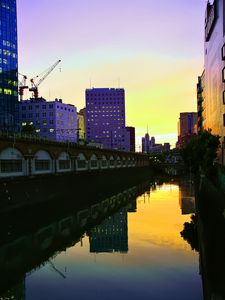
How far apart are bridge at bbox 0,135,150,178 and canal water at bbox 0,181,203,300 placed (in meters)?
15.4

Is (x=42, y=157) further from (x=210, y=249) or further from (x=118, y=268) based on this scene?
(x=210, y=249)

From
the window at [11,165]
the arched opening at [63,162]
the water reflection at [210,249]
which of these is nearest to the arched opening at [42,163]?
the arched opening at [63,162]

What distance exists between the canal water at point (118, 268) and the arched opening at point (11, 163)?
14.1 metres

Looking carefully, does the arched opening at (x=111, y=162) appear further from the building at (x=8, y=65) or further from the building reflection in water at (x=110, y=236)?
the building reflection in water at (x=110, y=236)

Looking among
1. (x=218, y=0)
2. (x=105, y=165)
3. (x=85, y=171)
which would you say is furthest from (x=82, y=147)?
(x=218, y=0)

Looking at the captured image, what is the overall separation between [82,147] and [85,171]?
5.76m

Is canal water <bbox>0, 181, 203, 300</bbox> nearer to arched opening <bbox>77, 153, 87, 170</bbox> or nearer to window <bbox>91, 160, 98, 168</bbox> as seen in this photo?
arched opening <bbox>77, 153, 87, 170</bbox>

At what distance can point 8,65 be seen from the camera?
546ft

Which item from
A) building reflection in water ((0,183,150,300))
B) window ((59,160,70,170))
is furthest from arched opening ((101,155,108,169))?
building reflection in water ((0,183,150,300))

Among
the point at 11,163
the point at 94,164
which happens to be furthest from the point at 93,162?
the point at 11,163

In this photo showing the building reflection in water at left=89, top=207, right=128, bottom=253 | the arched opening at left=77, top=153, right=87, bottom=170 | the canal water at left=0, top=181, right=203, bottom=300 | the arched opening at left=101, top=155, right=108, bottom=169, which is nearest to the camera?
the canal water at left=0, top=181, right=203, bottom=300

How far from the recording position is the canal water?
24.5m

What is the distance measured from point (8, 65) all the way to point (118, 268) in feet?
496

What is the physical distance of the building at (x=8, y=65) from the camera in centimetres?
15893
